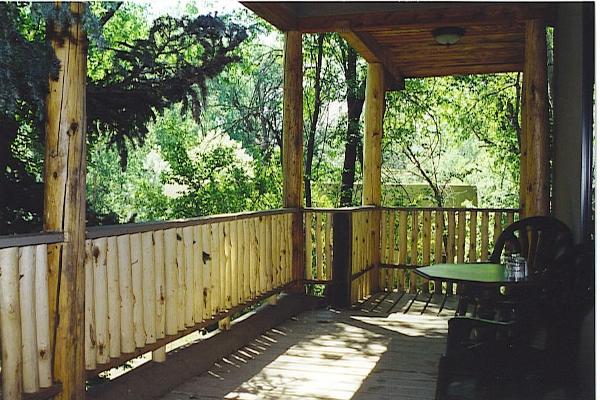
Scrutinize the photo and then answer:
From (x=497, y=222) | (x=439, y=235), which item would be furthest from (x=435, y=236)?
(x=497, y=222)

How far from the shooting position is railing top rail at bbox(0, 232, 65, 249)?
2.57m

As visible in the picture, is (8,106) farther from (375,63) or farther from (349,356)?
(375,63)

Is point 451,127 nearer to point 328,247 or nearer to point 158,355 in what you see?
point 328,247

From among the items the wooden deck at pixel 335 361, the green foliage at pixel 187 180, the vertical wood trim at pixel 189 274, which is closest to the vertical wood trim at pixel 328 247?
the wooden deck at pixel 335 361

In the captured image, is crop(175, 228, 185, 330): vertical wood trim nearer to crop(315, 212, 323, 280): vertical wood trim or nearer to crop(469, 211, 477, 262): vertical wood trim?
crop(315, 212, 323, 280): vertical wood trim

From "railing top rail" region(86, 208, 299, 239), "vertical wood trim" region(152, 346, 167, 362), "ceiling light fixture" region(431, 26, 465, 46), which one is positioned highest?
"ceiling light fixture" region(431, 26, 465, 46)

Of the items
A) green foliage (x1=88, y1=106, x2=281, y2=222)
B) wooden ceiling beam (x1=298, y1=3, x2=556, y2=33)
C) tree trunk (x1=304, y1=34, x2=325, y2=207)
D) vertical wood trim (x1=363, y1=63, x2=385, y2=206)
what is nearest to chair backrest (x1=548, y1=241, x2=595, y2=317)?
wooden ceiling beam (x1=298, y1=3, x2=556, y2=33)

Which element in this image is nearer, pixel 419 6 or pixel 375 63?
pixel 419 6

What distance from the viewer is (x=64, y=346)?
2.88 meters

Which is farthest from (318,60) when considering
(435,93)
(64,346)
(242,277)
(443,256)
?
(64,346)

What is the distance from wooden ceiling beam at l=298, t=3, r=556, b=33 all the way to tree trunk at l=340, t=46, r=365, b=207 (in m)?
4.86

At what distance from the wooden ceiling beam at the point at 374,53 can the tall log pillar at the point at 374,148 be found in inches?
7.1

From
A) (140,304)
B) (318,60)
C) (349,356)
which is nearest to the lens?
(140,304)

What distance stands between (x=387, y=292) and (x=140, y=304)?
4.43 meters
